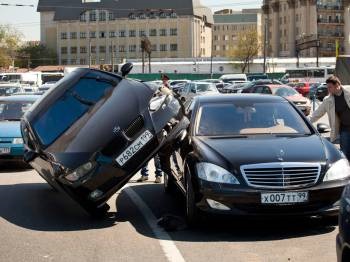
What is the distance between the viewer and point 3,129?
1319 cm

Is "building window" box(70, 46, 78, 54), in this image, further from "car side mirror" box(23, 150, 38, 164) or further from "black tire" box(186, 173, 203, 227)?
"black tire" box(186, 173, 203, 227)

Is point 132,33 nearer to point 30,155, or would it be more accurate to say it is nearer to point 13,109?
point 13,109

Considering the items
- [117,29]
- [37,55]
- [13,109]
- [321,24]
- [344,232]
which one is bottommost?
[344,232]

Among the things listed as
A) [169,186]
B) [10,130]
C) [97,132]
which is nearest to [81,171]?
[97,132]

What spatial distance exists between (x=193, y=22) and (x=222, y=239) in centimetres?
13757

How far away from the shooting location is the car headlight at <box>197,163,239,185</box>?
6.98m

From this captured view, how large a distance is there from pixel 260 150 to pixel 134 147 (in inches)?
57.2

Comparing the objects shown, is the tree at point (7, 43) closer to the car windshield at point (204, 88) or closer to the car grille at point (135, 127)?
the car windshield at point (204, 88)

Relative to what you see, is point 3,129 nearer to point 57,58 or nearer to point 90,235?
point 90,235

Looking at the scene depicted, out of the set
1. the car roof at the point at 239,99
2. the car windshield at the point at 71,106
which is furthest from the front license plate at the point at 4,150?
the car roof at the point at 239,99

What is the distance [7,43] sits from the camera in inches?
4993

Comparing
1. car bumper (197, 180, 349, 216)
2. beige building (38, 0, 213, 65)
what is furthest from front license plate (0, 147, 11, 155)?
beige building (38, 0, 213, 65)

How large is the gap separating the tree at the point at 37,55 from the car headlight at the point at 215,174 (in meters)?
146

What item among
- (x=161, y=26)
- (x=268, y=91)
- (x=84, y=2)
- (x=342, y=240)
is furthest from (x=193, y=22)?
(x=342, y=240)
